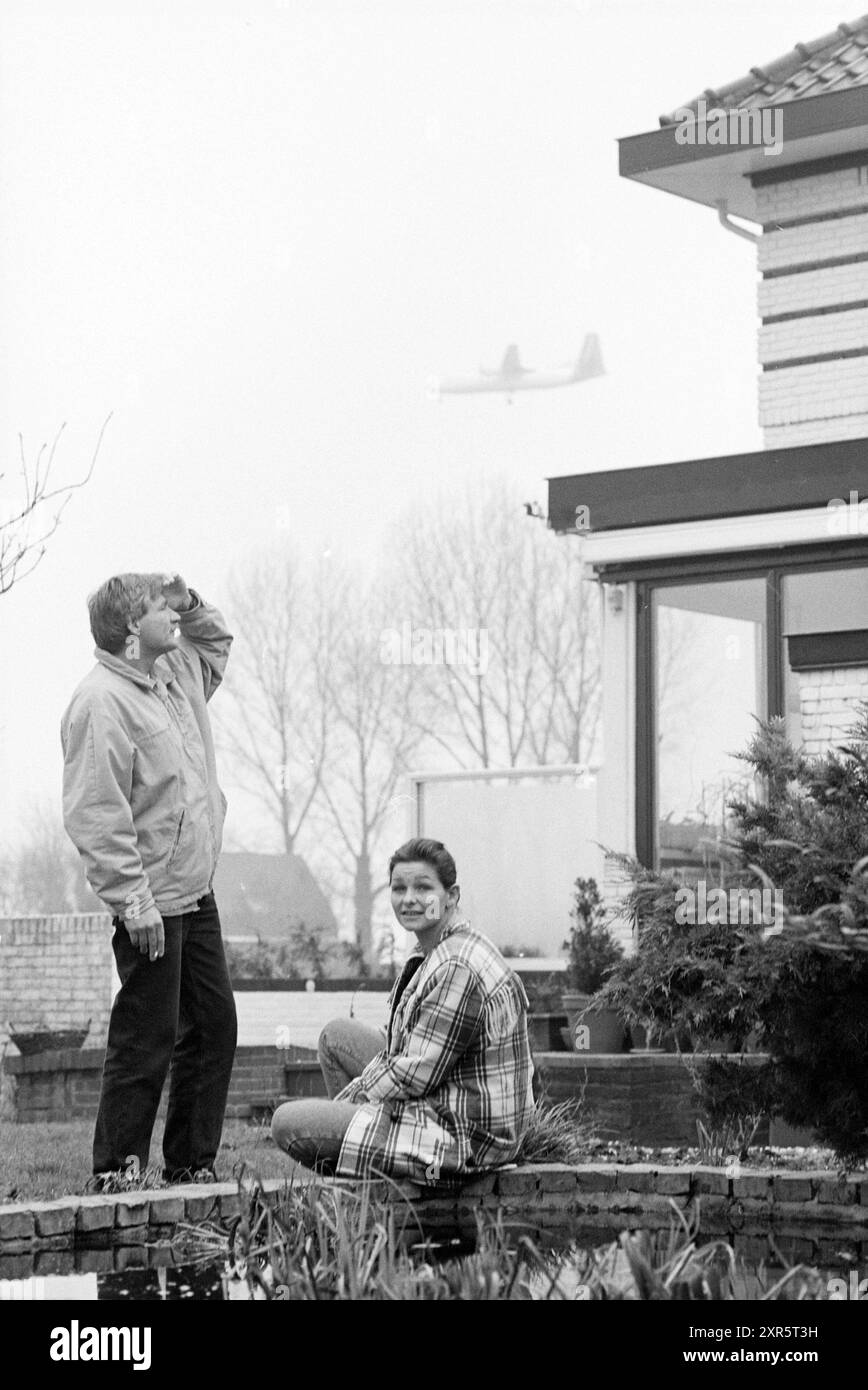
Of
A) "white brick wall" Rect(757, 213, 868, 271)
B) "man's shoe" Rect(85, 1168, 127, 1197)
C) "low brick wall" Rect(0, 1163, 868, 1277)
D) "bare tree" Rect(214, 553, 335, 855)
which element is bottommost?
"low brick wall" Rect(0, 1163, 868, 1277)

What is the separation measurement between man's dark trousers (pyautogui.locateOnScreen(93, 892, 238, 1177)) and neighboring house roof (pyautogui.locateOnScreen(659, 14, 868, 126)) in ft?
36.5


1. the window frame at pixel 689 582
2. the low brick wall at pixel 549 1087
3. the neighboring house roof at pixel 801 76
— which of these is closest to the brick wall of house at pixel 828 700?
the window frame at pixel 689 582

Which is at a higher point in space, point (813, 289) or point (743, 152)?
point (743, 152)

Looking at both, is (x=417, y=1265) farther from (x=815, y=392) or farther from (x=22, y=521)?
(x=815, y=392)

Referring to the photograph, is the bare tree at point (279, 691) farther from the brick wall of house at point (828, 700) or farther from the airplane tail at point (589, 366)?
the brick wall of house at point (828, 700)

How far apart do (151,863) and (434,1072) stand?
1140mm

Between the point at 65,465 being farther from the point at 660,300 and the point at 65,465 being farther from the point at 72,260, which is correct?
the point at 660,300

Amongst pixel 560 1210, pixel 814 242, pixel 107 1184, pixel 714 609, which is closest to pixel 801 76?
pixel 814 242

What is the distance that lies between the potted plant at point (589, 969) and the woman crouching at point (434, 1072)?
445cm

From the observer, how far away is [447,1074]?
5.50 metres

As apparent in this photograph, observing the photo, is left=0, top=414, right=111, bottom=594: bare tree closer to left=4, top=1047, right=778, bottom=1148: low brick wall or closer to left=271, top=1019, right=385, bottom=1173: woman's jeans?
left=271, top=1019, right=385, bottom=1173: woman's jeans

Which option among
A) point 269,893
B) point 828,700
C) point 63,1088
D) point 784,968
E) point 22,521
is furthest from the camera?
point 269,893

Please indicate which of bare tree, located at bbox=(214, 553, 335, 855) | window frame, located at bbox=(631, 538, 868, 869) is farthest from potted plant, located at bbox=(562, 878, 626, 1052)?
bare tree, located at bbox=(214, 553, 335, 855)

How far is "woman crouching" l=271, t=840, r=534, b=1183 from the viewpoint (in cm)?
545
